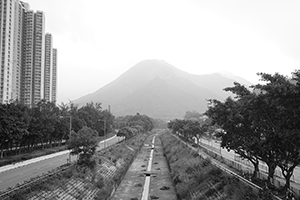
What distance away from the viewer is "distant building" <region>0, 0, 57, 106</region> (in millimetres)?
96562

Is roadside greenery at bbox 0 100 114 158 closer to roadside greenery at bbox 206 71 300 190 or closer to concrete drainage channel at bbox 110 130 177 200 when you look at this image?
concrete drainage channel at bbox 110 130 177 200

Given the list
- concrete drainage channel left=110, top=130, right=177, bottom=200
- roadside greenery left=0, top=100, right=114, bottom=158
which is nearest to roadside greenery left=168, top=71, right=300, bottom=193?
concrete drainage channel left=110, top=130, right=177, bottom=200

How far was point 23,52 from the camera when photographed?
111 metres

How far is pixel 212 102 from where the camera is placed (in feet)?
107

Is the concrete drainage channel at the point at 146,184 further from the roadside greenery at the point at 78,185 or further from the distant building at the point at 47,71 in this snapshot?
the distant building at the point at 47,71

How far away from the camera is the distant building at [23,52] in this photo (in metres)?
96.6

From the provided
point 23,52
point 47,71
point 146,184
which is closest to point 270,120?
point 146,184

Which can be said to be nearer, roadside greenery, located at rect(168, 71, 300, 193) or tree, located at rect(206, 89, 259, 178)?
roadside greenery, located at rect(168, 71, 300, 193)

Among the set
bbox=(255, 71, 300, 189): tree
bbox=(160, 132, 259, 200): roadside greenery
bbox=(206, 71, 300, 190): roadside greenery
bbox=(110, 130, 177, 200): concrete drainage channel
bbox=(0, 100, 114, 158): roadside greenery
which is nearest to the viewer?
bbox=(255, 71, 300, 189): tree

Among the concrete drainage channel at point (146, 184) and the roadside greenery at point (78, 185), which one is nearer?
the roadside greenery at point (78, 185)

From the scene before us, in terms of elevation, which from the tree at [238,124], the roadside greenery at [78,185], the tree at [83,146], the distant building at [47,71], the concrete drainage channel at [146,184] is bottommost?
the concrete drainage channel at [146,184]

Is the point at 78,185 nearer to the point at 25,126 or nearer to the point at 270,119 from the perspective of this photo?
the point at 270,119

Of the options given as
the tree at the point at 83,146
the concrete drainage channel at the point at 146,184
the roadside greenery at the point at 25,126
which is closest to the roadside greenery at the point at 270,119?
the concrete drainage channel at the point at 146,184

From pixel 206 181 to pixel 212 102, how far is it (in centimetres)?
998
